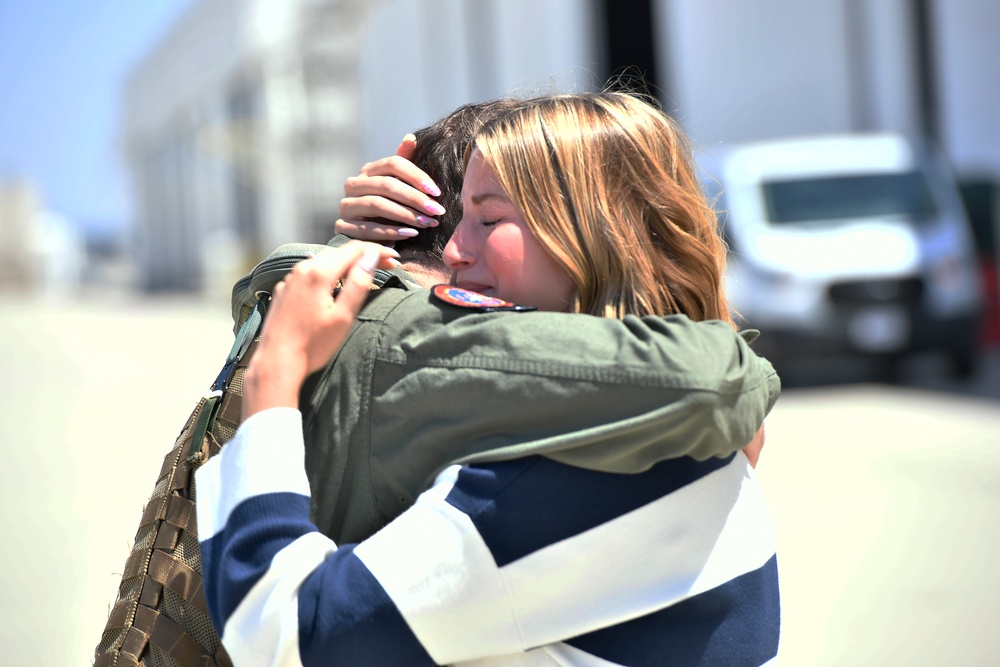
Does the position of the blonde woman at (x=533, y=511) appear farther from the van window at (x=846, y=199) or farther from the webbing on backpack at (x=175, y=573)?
the van window at (x=846, y=199)

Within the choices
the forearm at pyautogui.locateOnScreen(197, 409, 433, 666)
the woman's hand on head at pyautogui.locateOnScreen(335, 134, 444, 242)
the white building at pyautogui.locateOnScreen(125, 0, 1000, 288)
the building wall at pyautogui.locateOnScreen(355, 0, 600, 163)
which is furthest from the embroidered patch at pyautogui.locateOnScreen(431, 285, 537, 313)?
the building wall at pyautogui.locateOnScreen(355, 0, 600, 163)

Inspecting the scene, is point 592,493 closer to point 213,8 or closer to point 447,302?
point 447,302

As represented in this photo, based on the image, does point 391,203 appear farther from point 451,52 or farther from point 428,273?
point 451,52

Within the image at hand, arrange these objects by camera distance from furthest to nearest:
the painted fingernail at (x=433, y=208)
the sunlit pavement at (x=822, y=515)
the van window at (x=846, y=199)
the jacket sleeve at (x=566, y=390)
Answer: the van window at (x=846, y=199) < the sunlit pavement at (x=822, y=515) < the painted fingernail at (x=433, y=208) < the jacket sleeve at (x=566, y=390)

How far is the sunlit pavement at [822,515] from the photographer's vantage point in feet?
14.4

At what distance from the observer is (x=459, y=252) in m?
1.50

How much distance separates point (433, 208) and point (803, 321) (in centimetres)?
862

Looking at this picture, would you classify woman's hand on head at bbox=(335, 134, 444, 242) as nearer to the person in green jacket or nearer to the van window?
the person in green jacket

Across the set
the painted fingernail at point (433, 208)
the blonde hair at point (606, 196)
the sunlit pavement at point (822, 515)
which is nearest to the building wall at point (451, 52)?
the sunlit pavement at point (822, 515)

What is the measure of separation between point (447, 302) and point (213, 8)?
148 feet

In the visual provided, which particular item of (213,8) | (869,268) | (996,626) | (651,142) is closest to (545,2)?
(869,268)

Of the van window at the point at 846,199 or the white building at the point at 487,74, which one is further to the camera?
the white building at the point at 487,74

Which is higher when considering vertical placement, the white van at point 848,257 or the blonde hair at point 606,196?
the blonde hair at point 606,196

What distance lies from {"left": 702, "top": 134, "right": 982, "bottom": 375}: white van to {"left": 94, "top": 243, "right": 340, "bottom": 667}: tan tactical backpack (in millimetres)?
8423
